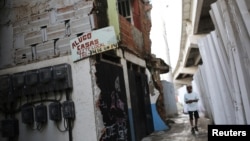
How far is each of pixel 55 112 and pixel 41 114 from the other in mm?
428

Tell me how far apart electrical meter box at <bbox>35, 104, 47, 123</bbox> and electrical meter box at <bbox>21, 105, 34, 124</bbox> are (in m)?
0.17

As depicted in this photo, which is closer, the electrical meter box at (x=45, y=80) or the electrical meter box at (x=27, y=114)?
the electrical meter box at (x=45, y=80)

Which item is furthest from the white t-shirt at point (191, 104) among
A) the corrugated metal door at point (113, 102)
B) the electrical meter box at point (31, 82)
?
the electrical meter box at point (31, 82)

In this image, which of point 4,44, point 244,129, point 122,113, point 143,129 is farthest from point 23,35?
point 244,129

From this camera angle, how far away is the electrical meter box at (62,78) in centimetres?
783

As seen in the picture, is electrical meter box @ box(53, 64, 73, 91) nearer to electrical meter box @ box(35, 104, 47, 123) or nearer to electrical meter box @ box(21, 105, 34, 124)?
electrical meter box @ box(35, 104, 47, 123)

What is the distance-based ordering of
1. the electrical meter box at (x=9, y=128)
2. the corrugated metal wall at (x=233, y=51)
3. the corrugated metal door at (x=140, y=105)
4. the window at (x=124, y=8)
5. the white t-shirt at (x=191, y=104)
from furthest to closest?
the window at (x=124, y=8) → the corrugated metal door at (x=140, y=105) → the white t-shirt at (x=191, y=104) → the electrical meter box at (x=9, y=128) → the corrugated metal wall at (x=233, y=51)

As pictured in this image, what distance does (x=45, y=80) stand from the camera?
793 centimetres

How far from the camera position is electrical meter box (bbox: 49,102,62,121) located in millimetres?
7804

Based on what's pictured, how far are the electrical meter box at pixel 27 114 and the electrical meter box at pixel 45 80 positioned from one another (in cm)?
58

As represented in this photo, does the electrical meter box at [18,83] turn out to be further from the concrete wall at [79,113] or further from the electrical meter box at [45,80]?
the concrete wall at [79,113]

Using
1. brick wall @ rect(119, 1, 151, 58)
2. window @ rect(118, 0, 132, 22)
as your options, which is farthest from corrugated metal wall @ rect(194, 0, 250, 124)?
window @ rect(118, 0, 132, 22)

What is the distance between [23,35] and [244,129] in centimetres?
783

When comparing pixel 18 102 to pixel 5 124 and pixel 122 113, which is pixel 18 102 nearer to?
pixel 5 124
